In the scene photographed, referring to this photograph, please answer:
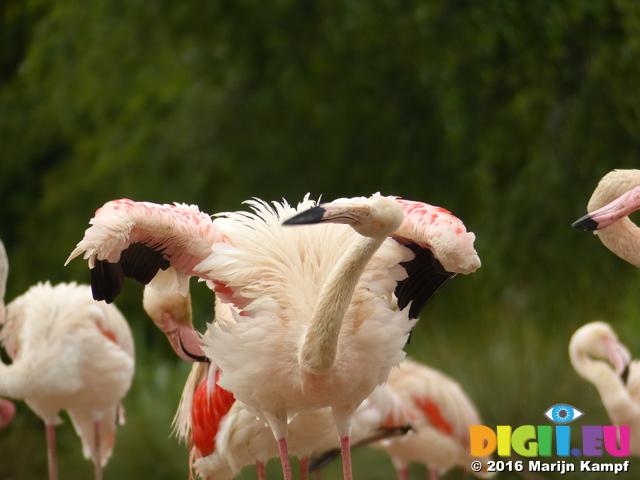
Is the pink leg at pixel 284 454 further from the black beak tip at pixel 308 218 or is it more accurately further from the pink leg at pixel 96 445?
the pink leg at pixel 96 445

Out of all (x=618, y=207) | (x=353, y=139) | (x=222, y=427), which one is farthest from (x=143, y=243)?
(x=353, y=139)

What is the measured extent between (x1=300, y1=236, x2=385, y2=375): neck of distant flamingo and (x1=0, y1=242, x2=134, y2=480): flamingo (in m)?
2.33

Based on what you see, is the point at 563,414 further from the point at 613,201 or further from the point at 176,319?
the point at 176,319

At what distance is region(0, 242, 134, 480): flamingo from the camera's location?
533 centimetres

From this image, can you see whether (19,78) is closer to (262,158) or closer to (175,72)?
(175,72)

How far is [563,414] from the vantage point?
6.30 meters

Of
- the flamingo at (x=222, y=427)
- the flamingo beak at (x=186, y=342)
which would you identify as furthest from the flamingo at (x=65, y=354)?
the flamingo beak at (x=186, y=342)

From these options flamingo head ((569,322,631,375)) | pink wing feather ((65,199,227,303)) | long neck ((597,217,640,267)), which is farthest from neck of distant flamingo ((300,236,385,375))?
flamingo head ((569,322,631,375))

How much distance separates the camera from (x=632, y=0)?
734 cm

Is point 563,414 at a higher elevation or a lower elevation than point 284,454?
higher

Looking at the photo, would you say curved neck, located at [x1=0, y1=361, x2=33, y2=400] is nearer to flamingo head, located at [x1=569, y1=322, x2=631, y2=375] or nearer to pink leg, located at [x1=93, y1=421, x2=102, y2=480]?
pink leg, located at [x1=93, y1=421, x2=102, y2=480]

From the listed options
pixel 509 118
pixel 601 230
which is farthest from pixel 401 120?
pixel 601 230

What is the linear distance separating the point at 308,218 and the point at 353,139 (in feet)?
23.0

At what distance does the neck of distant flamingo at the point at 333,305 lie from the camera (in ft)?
11.1
